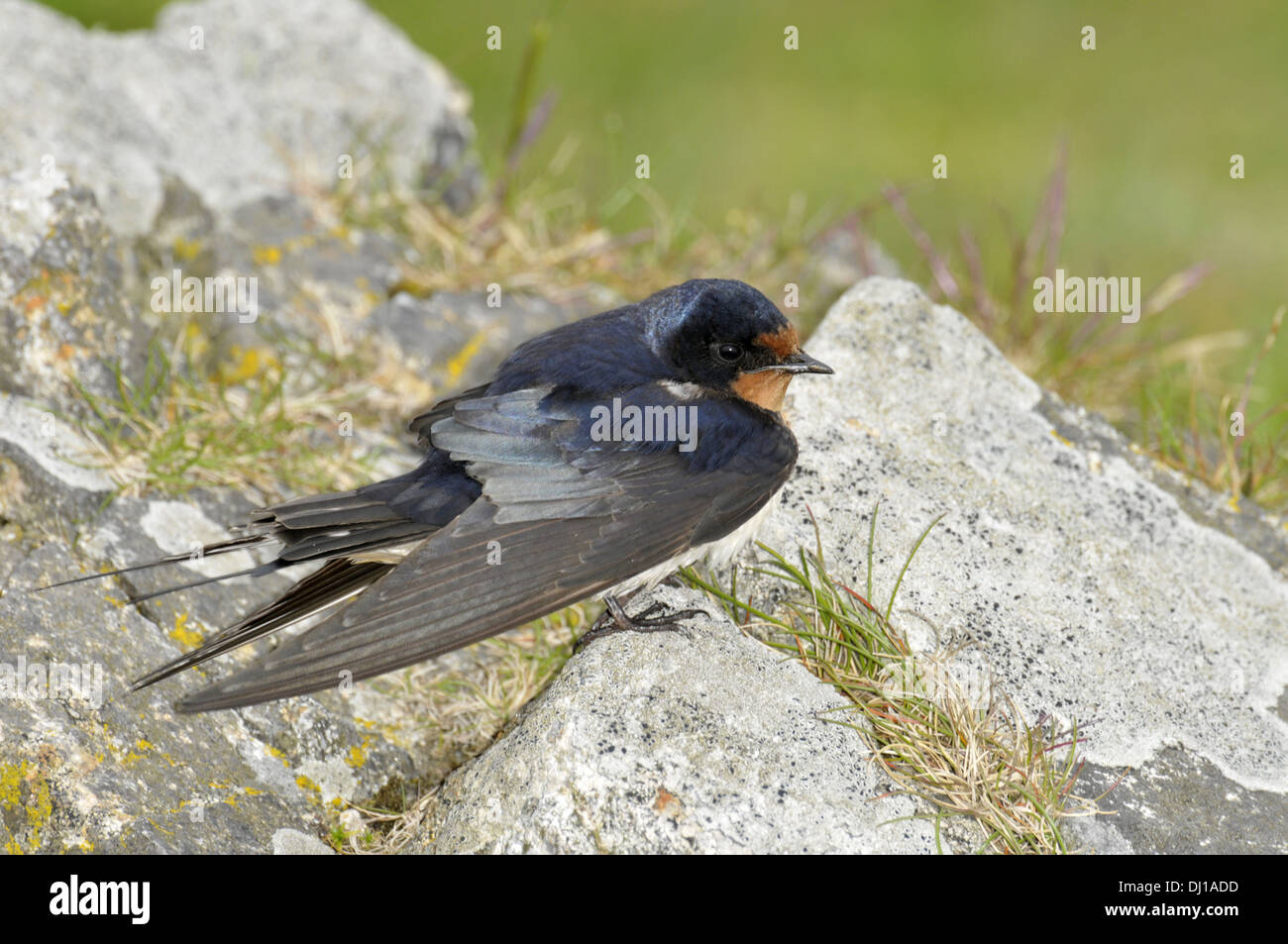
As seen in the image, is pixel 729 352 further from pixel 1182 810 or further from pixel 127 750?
pixel 127 750

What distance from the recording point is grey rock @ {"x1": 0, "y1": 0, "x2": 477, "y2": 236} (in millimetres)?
4754

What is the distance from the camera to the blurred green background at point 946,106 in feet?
31.3

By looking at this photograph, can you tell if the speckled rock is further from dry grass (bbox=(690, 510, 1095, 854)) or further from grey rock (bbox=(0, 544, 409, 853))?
grey rock (bbox=(0, 544, 409, 853))

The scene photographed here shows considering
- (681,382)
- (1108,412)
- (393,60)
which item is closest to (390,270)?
(393,60)

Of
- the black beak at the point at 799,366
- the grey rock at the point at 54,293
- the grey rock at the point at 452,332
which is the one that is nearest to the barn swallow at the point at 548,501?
the black beak at the point at 799,366

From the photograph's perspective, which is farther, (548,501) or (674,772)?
(548,501)

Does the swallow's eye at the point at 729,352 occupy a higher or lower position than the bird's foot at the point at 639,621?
higher

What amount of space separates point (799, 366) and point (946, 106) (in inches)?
347

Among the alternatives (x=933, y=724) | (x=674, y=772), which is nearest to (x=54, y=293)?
(x=674, y=772)

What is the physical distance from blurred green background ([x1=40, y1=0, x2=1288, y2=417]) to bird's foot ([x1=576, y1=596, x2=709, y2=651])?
540cm

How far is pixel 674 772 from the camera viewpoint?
2.92 metres

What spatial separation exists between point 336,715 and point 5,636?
870mm

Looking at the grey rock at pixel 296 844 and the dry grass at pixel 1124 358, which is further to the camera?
the dry grass at pixel 1124 358

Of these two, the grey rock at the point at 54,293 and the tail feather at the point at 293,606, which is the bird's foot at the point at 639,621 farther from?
the grey rock at the point at 54,293
